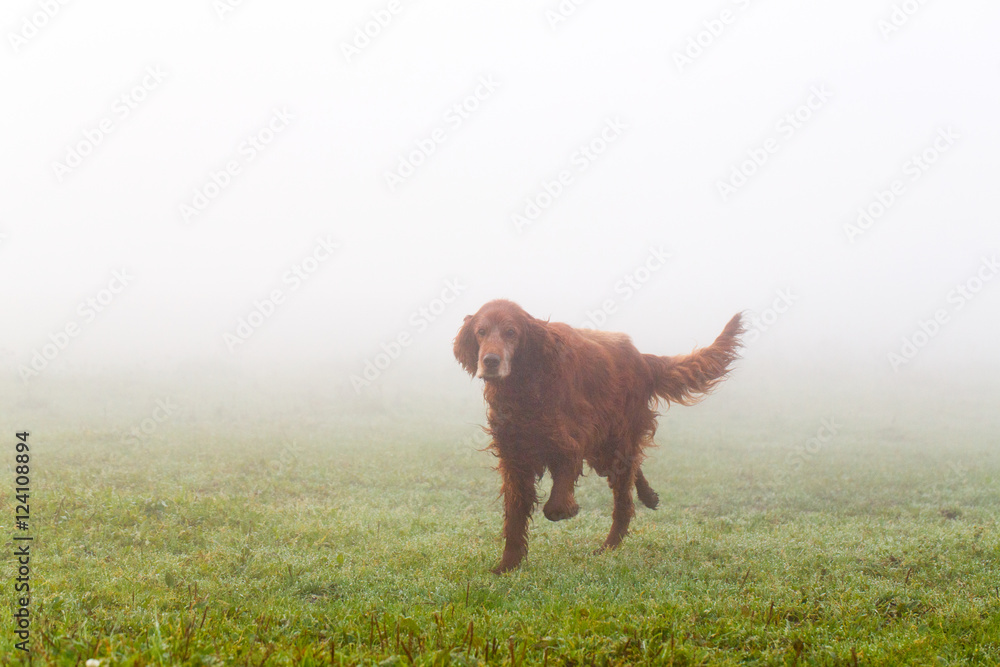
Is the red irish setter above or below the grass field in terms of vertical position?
above

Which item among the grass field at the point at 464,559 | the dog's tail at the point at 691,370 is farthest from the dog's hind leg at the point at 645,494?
the dog's tail at the point at 691,370

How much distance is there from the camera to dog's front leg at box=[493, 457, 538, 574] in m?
6.15

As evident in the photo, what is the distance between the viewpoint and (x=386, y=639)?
3637 mm

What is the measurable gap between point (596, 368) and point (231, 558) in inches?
138

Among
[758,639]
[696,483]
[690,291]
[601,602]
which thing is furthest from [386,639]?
[690,291]
